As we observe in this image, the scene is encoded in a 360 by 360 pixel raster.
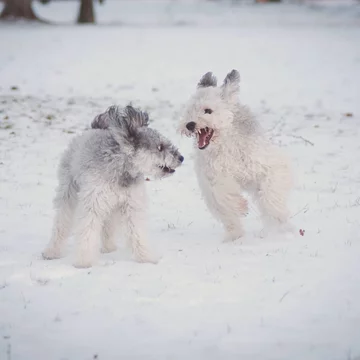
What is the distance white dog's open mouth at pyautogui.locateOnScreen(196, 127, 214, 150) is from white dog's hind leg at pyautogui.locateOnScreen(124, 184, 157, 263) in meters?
0.99

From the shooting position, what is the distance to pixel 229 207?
268 inches

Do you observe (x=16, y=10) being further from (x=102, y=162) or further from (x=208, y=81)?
(x=102, y=162)

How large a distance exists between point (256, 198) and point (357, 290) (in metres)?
2.07

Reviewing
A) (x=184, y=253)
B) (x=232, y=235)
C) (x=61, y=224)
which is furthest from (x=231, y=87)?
(x=61, y=224)

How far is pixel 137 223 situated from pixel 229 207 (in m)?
1.28

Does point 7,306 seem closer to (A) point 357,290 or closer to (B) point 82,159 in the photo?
(B) point 82,159

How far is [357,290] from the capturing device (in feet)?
16.8

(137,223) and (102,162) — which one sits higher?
(102,162)

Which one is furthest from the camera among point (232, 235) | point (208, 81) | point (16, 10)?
point (16, 10)

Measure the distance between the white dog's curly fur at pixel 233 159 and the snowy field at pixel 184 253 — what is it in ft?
1.17

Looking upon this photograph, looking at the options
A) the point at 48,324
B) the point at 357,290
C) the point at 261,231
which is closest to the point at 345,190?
the point at 261,231

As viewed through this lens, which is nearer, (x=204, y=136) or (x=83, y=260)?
(x=83, y=260)

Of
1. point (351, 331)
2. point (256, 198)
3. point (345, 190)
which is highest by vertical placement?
point (351, 331)

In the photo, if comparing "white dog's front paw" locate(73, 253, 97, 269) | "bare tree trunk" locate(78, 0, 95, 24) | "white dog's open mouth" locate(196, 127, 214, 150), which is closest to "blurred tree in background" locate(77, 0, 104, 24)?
"bare tree trunk" locate(78, 0, 95, 24)
